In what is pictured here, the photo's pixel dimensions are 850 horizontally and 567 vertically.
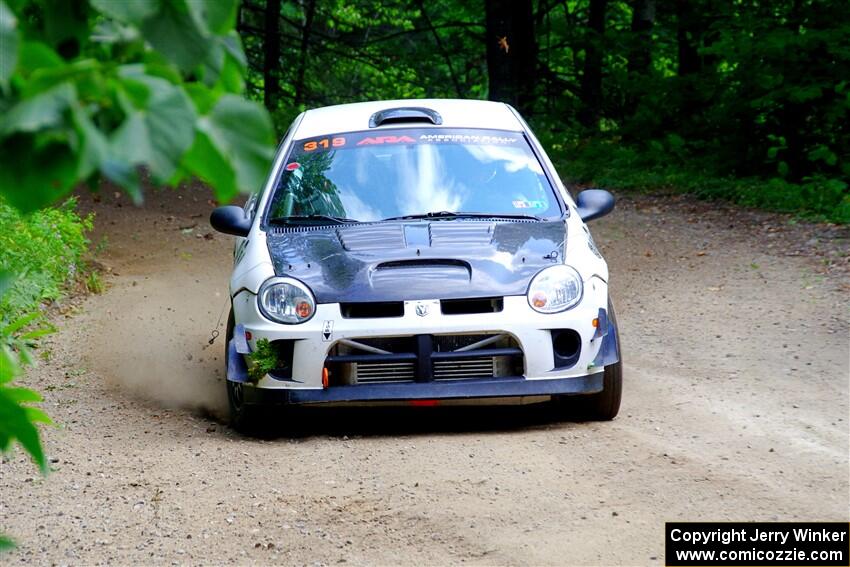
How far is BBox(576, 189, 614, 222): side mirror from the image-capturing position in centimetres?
712

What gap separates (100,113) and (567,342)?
504 cm

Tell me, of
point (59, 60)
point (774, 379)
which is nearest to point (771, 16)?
point (774, 379)

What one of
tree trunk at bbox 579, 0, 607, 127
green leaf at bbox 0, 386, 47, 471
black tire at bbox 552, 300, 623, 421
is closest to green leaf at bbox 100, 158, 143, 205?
green leaf at bbox 0, 386, 47, 471

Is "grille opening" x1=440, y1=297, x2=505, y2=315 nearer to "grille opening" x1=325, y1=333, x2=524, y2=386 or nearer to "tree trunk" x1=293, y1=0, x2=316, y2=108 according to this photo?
"grille opening" x1=325, y1=333, x2=524, y2=386

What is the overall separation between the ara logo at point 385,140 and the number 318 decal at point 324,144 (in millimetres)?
143

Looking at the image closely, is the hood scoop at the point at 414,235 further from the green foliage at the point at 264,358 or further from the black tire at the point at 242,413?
the black tire at the point at 242,413

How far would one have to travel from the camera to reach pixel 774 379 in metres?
7.55

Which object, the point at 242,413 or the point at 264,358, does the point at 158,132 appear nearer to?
the point at 264,358

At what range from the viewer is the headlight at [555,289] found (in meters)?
6.12

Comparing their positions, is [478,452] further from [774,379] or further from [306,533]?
[774,379]

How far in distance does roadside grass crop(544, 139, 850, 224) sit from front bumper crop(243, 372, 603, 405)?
834cm

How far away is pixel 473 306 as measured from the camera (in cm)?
611

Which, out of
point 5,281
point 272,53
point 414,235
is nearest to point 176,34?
point 5,281

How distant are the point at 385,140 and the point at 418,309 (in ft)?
6.38
